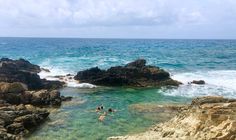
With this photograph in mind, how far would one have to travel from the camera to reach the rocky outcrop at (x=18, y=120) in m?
25.4

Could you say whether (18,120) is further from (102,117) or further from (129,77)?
(129,77)

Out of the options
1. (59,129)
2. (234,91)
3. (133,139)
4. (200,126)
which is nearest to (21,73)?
(59,129)

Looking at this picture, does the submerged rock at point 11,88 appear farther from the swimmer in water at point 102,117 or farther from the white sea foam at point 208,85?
the white sea foam at point 208,85

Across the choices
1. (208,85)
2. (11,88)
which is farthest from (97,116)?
(208,85)

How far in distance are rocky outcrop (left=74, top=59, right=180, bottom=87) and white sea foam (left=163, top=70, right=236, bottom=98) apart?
3.02 metres

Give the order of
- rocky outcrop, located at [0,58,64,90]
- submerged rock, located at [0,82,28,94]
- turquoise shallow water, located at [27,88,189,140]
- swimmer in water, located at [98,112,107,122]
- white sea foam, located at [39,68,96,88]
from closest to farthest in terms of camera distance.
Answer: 1. turquoise shallow water, located at [27,88,189,140]
2. swimmer in water, located at [98,112,107,122]
3. submerged rock, located at [0,82,28,94]
4. rocky outcrop, located at [0,58,64,90]
5. white sea foam, located at [39,68,96,88]

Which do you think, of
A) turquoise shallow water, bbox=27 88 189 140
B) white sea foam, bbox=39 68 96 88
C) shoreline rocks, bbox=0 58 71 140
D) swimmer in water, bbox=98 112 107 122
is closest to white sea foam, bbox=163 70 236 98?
turquoise shallow water, bbox=27 88 189 140

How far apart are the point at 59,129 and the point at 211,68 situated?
43.9 meters

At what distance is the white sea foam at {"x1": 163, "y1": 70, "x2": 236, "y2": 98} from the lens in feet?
138

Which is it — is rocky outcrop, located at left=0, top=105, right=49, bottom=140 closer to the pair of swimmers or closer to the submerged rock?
the pair of swimmers

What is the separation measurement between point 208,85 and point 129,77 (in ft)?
34.9

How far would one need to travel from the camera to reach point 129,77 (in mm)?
50688

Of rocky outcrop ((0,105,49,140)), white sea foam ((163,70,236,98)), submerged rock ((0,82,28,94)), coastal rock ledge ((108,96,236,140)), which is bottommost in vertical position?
white sea foam ((163,70,236,98))

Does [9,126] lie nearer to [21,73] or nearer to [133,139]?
[133,139]
